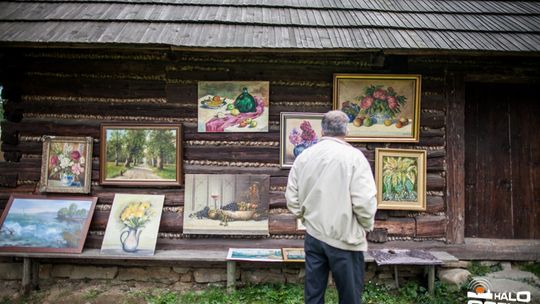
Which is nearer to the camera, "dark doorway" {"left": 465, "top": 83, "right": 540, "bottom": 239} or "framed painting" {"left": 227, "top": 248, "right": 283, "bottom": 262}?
"framed painting" {"left": 227, "top": 248, "right": 283, "bottom": 262}

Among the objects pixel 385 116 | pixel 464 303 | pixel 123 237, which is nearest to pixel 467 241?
pixel 464 303

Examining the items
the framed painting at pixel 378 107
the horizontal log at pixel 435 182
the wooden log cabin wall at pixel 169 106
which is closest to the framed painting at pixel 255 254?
the wooden log cabin wall at pixel 169 106

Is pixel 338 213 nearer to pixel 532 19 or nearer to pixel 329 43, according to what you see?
pixel 329 43

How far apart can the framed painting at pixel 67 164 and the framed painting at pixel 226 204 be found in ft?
4.10

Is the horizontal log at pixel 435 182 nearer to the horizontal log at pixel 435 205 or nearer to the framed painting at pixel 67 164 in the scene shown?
the horizontal log at pixel 435 205

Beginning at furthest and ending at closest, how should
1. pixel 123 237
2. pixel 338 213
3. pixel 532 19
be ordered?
pixel 532 19 < pixel 123 237 < pixel 338 213

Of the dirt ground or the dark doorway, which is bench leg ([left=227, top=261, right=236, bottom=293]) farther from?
the dark doorway

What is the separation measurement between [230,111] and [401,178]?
2.25 m

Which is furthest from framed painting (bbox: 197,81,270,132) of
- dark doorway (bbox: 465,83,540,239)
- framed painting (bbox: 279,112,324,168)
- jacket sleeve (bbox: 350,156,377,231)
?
dark doorway (bbox: 465,83,540,239)

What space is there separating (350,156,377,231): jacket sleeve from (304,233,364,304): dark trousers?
0.27m

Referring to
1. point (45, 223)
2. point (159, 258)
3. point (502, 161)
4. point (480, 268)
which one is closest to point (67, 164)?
point (45, 223)

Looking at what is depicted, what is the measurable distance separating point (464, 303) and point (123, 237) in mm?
3924

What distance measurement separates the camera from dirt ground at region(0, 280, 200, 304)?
4.08 metres

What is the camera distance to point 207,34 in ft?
13.5
